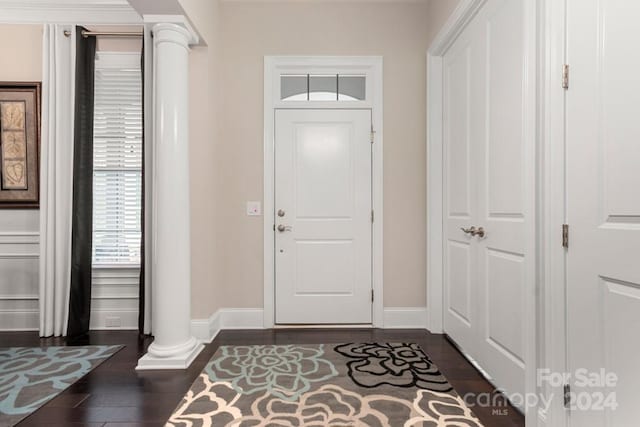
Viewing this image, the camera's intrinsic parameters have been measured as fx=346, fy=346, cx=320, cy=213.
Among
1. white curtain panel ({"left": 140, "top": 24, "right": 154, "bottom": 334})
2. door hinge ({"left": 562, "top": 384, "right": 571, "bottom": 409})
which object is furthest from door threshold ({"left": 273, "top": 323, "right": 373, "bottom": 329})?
door hinge ({"left": 562, "top": 384, "right": 571, "bottom": 409})

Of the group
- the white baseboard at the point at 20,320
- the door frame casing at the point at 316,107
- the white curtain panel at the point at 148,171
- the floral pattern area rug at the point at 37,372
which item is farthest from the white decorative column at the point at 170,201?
the white baseboard at the point at 20,320

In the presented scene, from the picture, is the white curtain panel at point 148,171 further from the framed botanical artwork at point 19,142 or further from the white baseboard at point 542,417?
the white baseboard at point 542,417

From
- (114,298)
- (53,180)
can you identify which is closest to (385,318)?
(114,298)

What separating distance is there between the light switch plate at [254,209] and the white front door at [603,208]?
93.3 inches

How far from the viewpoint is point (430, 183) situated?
3.07 meters

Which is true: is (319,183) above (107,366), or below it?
above

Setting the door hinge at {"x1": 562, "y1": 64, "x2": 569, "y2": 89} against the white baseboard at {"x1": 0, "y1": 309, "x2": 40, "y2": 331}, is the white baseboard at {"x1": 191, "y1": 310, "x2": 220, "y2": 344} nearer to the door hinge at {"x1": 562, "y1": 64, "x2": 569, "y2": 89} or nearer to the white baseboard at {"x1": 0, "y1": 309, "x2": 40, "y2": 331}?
the white baseboard at {"x1": 0, "y1": 309, "x2": 40, "y2": 331}

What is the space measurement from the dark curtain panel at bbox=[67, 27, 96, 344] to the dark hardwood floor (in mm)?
241

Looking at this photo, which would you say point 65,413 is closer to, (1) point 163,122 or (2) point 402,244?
(1) point 163,122

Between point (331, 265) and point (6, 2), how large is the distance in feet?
12.1

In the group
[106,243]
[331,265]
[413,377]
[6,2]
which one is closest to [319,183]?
[331,265]

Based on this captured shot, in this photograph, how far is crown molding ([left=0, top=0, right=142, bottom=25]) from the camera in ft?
9.86

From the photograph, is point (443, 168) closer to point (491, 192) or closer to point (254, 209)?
point (491, 192)

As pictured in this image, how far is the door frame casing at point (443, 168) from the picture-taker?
1.62m
